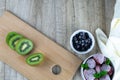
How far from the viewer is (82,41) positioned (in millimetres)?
848

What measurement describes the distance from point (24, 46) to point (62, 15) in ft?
0.54

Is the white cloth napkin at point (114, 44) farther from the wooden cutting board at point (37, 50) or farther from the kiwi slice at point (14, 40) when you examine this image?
the kiwi slice at point (14, 40)

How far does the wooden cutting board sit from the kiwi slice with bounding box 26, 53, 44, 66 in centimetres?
2

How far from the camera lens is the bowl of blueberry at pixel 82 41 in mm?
852

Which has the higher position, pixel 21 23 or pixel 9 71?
pixel 21 23

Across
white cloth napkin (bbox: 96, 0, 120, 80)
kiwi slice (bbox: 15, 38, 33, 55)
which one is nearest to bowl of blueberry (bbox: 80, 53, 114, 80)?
white cloth napkin (bbox: 96, 0, 120, 80)

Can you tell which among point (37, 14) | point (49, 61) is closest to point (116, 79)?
point (49, 61)

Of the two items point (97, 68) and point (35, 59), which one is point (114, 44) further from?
point (35, 59)

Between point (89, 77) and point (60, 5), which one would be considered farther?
point (60, 5)

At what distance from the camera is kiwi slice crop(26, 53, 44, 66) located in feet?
2.75

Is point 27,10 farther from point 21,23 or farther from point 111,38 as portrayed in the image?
point 111,38

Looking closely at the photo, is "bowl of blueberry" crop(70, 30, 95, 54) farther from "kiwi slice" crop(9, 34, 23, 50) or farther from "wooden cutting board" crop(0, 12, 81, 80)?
"kiwi slice" crop(9, 34, 23, 50)

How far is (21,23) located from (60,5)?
14cm

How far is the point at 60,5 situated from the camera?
0.93 metres
